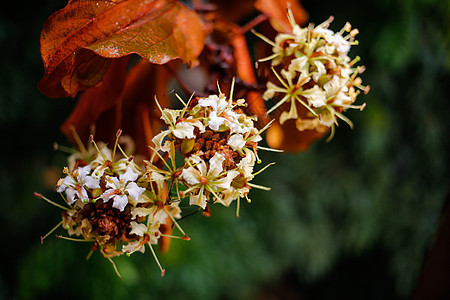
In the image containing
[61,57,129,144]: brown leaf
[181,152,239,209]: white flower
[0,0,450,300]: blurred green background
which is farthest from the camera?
[0,0,450,300]: blurred green background

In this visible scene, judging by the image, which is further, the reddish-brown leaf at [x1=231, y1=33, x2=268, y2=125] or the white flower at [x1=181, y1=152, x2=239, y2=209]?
the reddish-brown leaf at [x1=231, y1=33, x2=268, y2=125]

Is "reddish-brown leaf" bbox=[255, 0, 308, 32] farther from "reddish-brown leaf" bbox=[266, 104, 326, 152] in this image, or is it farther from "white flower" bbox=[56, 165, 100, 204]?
"white flower" bbox=[56, 165, 100, 204]

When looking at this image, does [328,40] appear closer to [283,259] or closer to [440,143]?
[440,143]

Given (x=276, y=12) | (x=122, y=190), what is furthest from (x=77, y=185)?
(x=276, y=12)

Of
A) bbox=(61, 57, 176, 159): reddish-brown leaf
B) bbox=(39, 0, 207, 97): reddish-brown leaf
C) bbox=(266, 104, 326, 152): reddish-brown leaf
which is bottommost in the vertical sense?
bbox=(266, 104, 326, 152): reddish-brown leaf

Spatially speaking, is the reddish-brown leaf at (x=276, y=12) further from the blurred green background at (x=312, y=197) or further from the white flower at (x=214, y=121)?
the blurred green background at (x=312, y=197)

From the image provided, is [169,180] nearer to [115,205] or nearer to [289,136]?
[115,205]

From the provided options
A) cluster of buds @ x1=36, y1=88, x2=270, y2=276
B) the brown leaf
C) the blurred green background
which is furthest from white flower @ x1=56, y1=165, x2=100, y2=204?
the blurred green background
